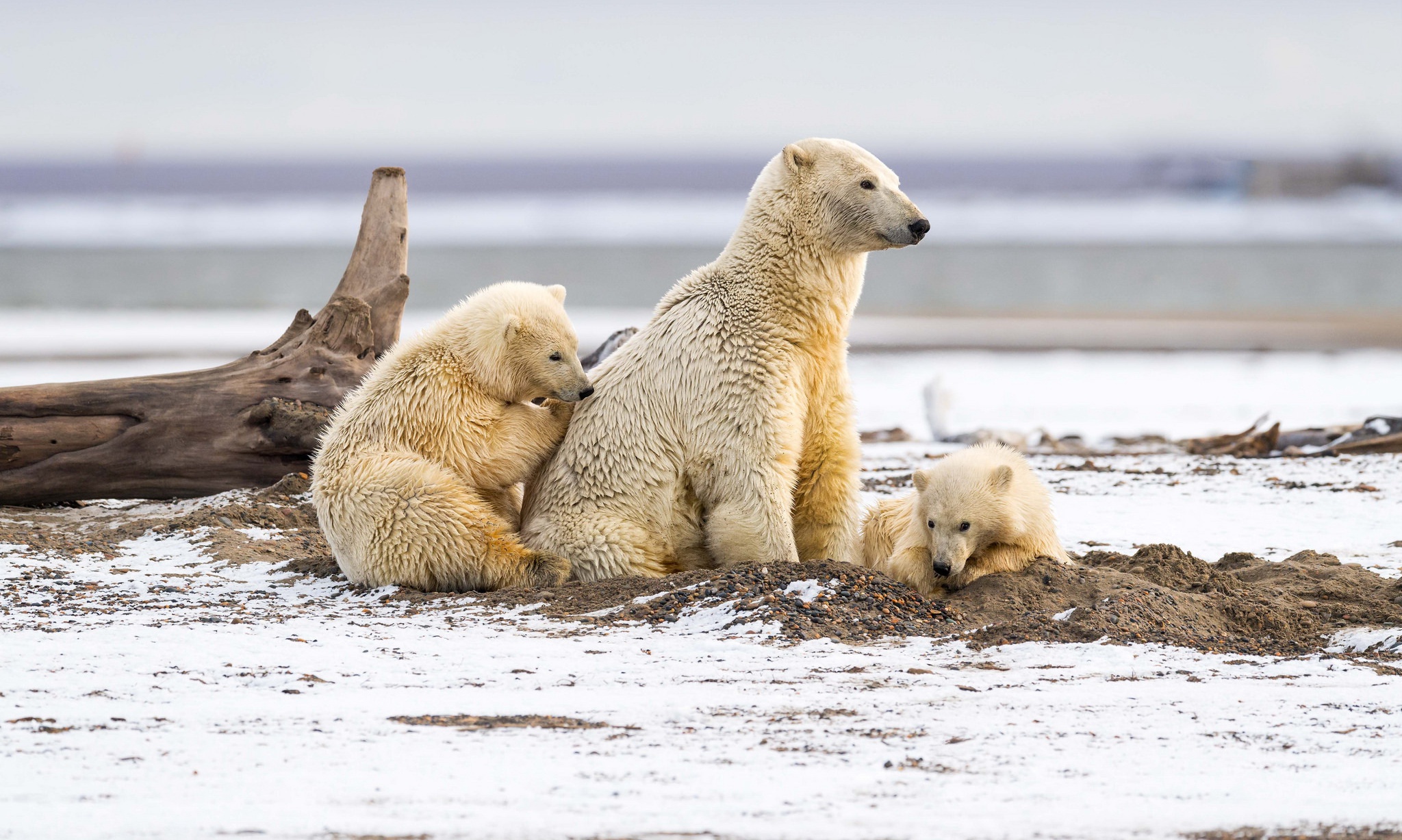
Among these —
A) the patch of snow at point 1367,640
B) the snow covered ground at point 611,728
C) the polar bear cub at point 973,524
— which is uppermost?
the polar bear cub at point 973,524

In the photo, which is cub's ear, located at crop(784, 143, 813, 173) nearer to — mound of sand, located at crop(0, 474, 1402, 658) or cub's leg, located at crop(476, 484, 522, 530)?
mound of sand, located at crop(0, 474, 1402, 658)

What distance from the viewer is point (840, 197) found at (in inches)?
229

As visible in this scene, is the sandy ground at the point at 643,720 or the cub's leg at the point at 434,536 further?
the cub's leg at the point at 434,536

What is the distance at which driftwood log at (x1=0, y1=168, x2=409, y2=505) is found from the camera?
7727mm

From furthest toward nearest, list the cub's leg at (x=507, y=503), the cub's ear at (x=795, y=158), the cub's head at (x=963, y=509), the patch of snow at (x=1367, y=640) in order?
the cub's leg at (x=507, y=503) < the cub's ear at (x=795, y=158) < the cub's head at (x=963, y=509) < the patch of snow at (x=1367, y=640)

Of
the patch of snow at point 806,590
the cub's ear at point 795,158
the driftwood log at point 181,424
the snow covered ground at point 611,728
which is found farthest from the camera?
the driftwood log at point 181,424

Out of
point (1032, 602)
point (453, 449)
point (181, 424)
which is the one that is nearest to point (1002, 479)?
point (1032, 602)

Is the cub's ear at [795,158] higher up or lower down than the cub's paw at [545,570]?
higher up

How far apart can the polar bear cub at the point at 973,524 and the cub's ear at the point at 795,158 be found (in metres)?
1.43

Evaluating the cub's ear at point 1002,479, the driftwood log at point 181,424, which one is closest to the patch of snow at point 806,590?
the cub's ear at point 1002,479

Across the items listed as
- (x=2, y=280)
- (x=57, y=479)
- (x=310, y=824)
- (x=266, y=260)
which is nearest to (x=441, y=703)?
(x=310, y=824)

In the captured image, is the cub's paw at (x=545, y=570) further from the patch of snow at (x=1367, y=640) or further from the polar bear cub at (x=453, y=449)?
the patch of snow at (x=1367, y=640)

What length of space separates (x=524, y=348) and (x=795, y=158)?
56.6 inches

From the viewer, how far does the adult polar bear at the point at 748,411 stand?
5734 mm
